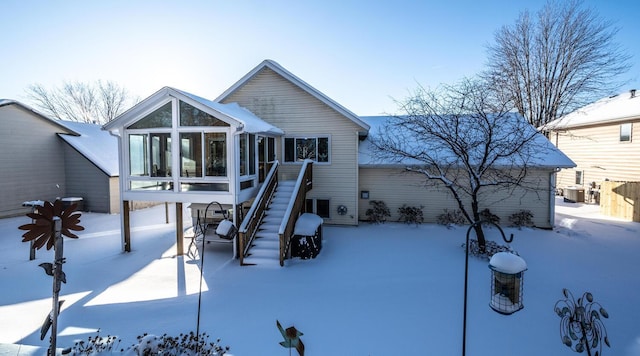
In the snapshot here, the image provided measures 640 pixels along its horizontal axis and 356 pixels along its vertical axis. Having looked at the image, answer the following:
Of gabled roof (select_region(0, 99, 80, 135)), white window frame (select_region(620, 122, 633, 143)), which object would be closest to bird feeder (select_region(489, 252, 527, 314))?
white window frame (select_region(620, 122, 633, 143))

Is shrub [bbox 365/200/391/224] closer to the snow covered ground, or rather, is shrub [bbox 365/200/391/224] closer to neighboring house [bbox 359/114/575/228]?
neighboring house [bbox 359/114/575/228]

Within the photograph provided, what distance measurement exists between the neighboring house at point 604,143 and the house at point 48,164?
21.7 m

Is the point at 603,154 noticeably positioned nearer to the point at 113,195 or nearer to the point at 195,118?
the point at 195,118

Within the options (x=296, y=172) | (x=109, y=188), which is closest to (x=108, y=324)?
(x=296, y=172)

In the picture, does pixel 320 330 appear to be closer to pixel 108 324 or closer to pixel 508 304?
pixel 508 304

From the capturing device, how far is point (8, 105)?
549 inches

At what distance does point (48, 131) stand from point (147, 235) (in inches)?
378

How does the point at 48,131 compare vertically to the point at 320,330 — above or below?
above

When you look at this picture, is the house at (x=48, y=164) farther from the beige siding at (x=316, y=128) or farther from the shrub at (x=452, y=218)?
the shrub at (x=452, y=218)

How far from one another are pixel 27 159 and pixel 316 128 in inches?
543

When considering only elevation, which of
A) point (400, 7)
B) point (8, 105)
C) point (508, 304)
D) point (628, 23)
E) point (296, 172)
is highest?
point (628, 23)

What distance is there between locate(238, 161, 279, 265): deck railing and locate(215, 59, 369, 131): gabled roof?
342cm

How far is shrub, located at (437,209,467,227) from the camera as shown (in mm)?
12656

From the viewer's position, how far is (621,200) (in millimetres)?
13539
